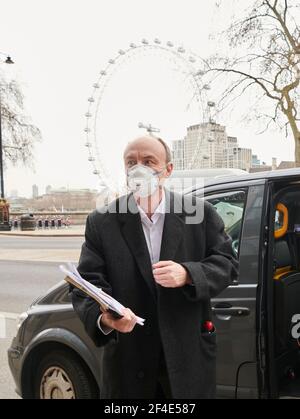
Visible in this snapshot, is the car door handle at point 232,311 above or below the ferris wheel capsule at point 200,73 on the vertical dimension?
below

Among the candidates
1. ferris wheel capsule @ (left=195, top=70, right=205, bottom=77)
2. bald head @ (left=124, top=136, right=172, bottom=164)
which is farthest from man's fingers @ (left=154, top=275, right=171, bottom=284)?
ferris wheel capsule @ (left=195, top=70, right=205, bottom=77)

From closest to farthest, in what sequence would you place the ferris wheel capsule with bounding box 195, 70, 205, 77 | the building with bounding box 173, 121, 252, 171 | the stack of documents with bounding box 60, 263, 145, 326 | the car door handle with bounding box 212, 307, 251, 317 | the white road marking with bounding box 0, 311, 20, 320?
the stack of documents with bounding box 60, 263, 145, 326, the car door handle with bounding box 212, 307, 251, 317, the white road marking with bounding box 0, 311, 20, 320, the ferris wheel capsule with bounding box 195, 70, 205, 77, the building with bounding box 173, 121, 252, 171

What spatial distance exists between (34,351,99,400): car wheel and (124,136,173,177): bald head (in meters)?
1.53

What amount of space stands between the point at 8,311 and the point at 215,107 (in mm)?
11915

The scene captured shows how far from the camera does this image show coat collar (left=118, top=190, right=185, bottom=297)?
200 centimetres

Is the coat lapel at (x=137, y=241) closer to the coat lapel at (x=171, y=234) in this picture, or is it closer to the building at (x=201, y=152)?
the coat lapel at (x=171, y=234)

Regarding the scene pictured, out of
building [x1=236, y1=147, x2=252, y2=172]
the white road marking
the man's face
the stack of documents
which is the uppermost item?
building [x1=236, y1=147, x2=252, y2=172]

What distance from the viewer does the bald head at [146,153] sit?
2074 millimetres

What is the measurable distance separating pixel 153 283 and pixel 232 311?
0.92 meters

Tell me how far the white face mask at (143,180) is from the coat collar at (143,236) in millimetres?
70

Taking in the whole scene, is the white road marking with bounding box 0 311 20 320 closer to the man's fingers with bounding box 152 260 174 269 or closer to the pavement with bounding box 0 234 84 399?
the pavement with bounding box 0 234 84 399

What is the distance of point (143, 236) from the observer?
205cm

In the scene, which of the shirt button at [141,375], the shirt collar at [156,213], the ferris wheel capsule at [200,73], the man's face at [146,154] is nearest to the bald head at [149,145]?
the man's face at [146,154]

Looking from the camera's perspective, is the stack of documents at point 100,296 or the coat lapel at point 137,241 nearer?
the stack of documents at point 100,296
